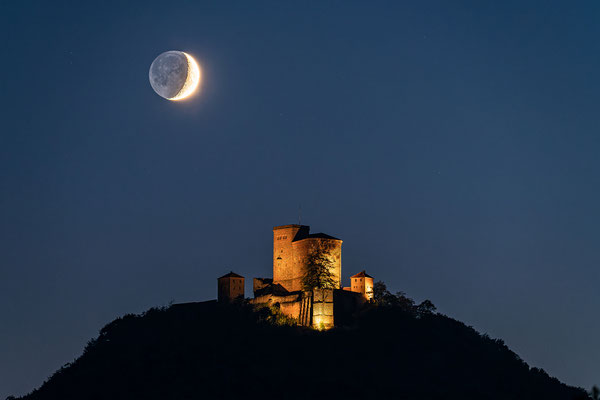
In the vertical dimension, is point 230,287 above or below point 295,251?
below

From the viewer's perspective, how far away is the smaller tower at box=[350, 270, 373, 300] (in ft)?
294

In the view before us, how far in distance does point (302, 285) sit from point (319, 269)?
2263 millimetres

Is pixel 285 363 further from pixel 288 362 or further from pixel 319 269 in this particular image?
pixel 319 269

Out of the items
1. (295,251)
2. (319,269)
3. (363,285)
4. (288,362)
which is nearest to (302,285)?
(319,269)

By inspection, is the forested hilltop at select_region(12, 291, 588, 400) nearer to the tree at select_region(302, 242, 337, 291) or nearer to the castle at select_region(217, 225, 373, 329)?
the castle at select_region(217, 225, 373, 329)

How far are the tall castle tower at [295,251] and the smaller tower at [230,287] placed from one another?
3525 mm

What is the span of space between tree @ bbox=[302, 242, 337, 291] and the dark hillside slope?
4.82 m

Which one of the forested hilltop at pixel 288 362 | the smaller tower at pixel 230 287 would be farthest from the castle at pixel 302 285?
the forested hilltop at pixel 288 362

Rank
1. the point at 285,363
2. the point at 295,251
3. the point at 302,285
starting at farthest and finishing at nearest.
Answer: the point at 295,251, the point at 302,285, the point at 285,363

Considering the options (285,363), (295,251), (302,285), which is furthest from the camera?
(295,251)

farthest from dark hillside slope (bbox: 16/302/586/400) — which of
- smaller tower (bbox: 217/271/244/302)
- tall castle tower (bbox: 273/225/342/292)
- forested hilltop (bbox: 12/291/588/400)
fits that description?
tall castle tower (bbox: 273/225/342/292)

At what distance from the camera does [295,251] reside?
8894 cm

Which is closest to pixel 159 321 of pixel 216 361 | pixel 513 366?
pixel 216 361

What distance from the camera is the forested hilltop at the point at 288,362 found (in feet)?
255
